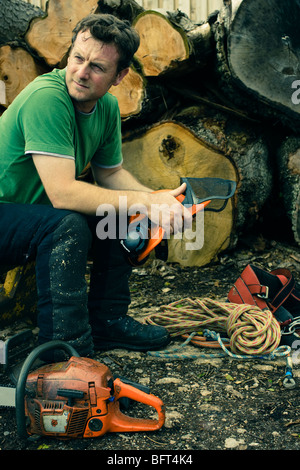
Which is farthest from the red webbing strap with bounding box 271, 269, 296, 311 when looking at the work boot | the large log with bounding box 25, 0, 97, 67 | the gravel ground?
the large log with bounding box 25, 0, 97, 67

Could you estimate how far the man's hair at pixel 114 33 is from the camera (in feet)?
6.79

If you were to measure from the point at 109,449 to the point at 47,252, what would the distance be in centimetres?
79

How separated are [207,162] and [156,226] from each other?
59.7 inches

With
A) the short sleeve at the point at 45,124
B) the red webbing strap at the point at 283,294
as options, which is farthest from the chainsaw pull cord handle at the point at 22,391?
the red webbing strap at the point at 283,294

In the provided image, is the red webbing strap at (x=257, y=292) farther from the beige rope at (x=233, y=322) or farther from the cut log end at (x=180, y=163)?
the cut log end at (x=180, y=163)

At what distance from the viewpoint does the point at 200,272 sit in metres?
3.60

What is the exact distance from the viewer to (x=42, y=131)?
191 centimetres

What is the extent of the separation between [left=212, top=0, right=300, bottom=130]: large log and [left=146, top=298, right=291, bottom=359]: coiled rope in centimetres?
157

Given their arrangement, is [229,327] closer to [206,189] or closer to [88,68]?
[206,189]

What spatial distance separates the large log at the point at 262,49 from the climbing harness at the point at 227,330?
1569 millimetres

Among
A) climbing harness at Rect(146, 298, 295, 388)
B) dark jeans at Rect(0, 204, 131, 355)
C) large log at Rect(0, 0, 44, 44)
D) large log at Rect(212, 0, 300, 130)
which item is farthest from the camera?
large log at Rect(0, 0, 44, 44)

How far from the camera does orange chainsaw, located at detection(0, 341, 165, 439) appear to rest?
1536 millimetres

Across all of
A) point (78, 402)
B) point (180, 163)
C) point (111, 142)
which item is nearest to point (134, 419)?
point (78, 402)

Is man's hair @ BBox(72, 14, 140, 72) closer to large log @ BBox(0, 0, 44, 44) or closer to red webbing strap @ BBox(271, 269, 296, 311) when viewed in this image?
red webbing strap @ BBox(271, 269, 296, 311)
